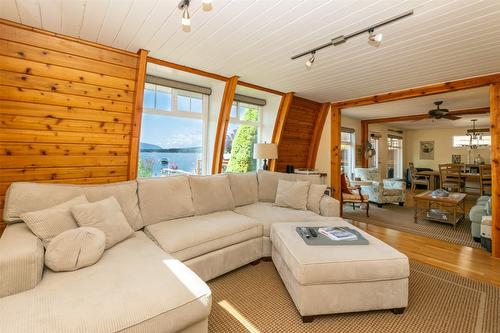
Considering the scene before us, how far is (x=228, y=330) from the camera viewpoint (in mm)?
1711

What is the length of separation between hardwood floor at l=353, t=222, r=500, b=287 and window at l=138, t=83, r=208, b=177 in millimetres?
3145

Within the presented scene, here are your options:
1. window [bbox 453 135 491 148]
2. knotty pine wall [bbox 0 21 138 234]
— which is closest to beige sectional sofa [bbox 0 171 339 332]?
knotty pine wall [bbox 0 21 138 234]

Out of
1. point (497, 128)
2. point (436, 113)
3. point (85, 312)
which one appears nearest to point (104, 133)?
point (85, 312)

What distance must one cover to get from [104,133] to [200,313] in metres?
2.18

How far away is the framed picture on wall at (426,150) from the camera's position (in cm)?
923

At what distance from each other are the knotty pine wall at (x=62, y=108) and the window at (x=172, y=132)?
541mm

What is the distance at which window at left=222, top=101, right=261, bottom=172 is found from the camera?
4207 mm

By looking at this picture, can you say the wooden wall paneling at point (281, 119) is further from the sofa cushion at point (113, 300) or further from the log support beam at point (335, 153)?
the sofa cushion at point (113, 300)

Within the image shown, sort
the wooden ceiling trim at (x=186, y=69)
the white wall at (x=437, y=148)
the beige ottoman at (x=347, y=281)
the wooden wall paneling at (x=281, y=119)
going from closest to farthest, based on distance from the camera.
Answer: the beige ottoman at (x=347, y=281), the wooden ceiling trim at (x=186, y=69), the wooden wall paneling at (x=281, y=119), the white wall at (x=437, y=148)

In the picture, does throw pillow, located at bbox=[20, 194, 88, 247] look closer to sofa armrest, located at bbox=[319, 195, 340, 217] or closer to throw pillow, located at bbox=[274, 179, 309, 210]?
throw pillow, located at bbox=[274, 179, 309, 210]

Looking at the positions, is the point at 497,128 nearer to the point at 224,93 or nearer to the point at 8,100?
the point at 224,93

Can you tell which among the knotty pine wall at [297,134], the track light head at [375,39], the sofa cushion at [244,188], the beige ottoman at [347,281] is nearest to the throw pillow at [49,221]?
the beige ottoman at [347,281]

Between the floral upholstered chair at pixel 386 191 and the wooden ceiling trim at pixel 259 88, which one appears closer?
the wooden ceiling trim at pixel 259 88

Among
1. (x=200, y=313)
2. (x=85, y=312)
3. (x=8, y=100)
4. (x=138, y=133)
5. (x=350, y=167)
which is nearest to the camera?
(x=85, y=312)
